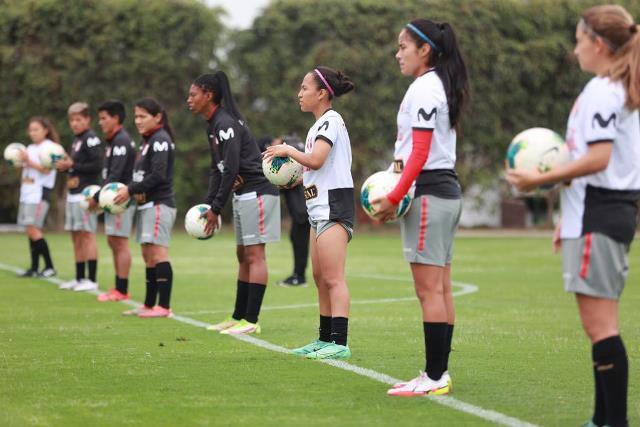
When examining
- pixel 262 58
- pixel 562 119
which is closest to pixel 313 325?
pixel 262 58

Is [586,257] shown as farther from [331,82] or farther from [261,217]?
[261,217]

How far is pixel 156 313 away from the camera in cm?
1084

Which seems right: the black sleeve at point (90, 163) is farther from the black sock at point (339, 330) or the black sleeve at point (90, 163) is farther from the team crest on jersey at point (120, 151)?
the black sock at point (339, 330)

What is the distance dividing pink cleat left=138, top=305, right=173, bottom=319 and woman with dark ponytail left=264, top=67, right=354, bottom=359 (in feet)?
9.99

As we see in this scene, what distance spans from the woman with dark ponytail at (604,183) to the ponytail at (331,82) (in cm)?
309

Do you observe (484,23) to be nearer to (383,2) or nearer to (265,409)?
(383,2)

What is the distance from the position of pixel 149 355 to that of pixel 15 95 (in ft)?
89.4

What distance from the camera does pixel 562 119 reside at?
35.9m

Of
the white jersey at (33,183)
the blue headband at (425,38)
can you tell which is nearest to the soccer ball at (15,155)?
the white jersey at (33,183)

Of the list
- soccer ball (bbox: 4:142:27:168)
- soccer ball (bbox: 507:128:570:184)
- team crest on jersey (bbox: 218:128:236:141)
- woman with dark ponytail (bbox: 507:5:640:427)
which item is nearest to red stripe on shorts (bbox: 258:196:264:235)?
team crest on jersey (bbox: 218:128:236:141)

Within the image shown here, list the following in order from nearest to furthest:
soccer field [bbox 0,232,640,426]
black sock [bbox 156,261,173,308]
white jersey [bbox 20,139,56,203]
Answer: soccer field [bbox 0,232,640,426] → black sock [bbox 156,261,173,308] → white jersey [bbox 20,139,56,203]

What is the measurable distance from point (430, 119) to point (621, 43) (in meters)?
1.31

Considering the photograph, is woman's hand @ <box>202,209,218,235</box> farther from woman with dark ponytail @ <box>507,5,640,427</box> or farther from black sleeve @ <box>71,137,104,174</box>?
black sleeve @ <box>71,137,104,174</box>

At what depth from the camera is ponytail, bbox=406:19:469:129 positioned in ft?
21.0
